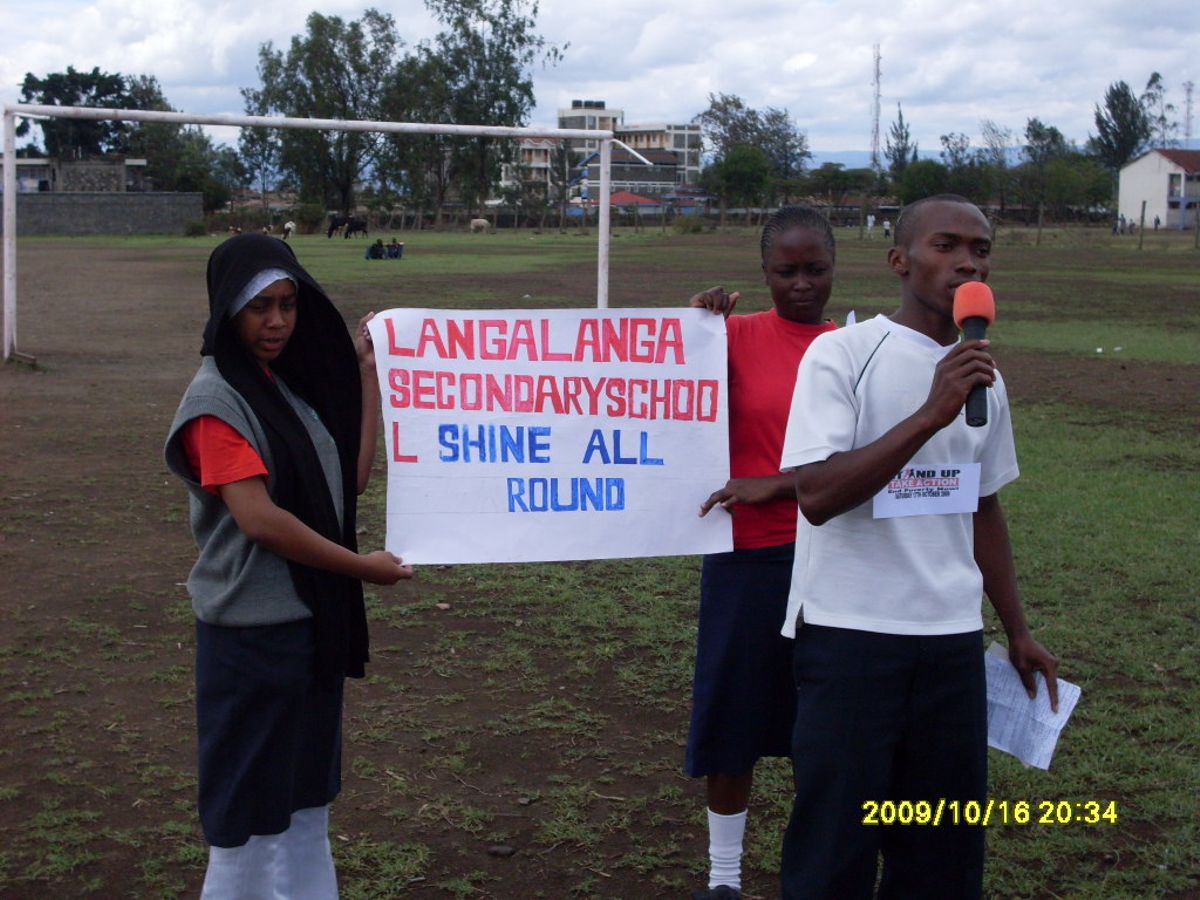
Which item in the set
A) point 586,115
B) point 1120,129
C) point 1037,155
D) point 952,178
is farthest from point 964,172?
point 586,115

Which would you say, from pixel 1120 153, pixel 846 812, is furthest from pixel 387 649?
pixel 1120 153

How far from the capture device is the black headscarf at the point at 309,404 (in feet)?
8.89

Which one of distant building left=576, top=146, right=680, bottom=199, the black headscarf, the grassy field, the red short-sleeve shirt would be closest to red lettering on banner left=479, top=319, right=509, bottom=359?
the red short-sleeve shirt

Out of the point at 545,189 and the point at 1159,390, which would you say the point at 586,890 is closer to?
the point at 1159,390

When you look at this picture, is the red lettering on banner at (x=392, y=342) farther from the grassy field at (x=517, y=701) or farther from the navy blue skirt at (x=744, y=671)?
the grassy field at (x=517, y=701)

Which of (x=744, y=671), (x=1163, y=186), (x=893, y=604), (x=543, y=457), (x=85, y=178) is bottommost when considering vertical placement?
(x=744, y=671)

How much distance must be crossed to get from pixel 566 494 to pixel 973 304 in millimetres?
1605

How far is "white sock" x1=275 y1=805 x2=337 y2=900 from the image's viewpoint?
3014 millimetres

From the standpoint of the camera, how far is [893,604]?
8.44 feet

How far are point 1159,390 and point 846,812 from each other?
12.3m

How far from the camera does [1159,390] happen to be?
13.6 meters

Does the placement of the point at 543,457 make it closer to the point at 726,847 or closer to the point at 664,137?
the point at 726,847

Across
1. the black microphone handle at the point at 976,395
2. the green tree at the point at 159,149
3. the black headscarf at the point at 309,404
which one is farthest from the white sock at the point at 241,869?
the green tree at the point at 159,149

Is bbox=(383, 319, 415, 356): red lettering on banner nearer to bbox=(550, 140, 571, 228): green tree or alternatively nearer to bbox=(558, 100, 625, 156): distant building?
bbox=(550, 140, 571, 228): green tree
